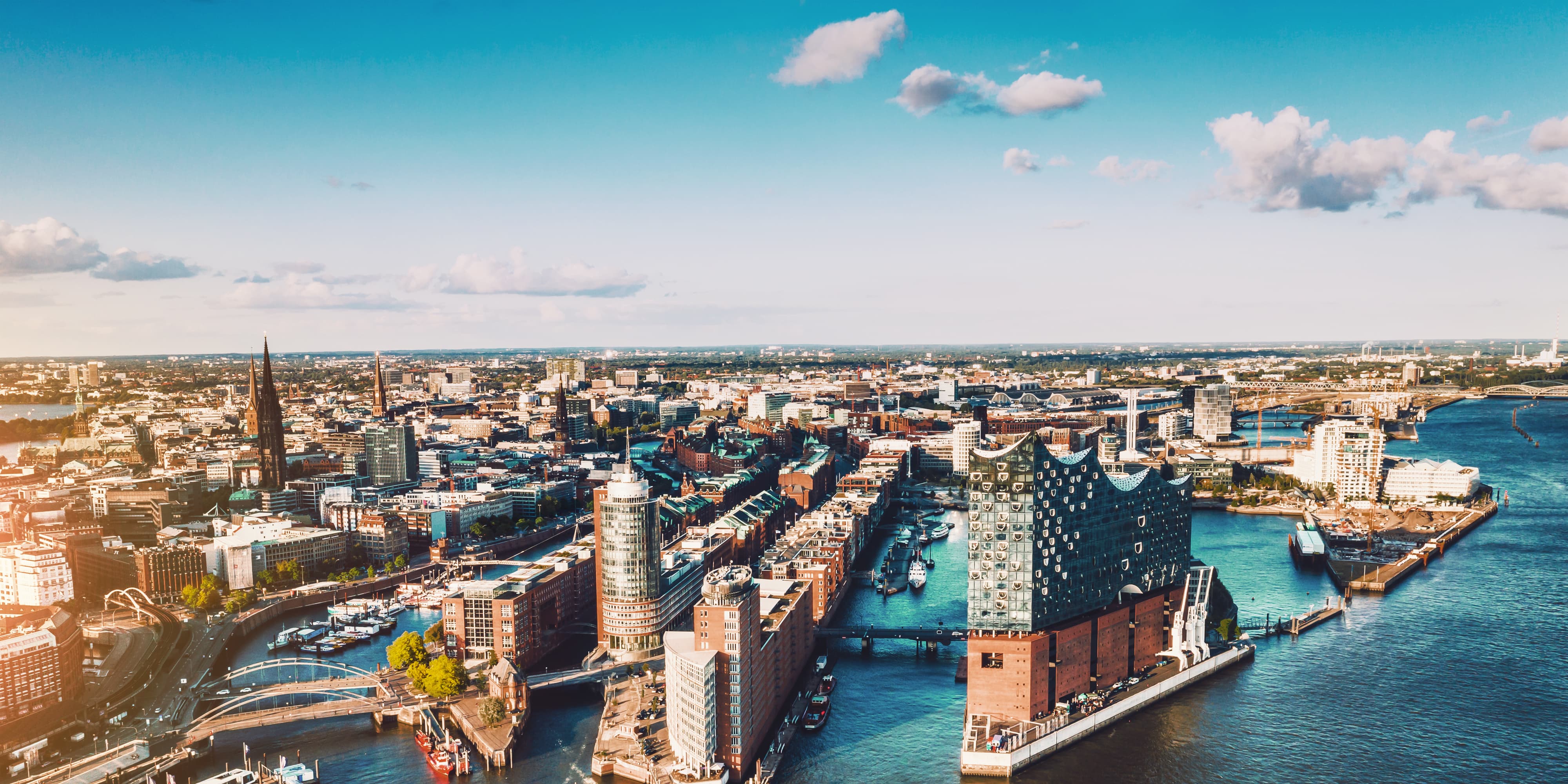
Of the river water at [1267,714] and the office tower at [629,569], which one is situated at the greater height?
the office tower at [629,569]

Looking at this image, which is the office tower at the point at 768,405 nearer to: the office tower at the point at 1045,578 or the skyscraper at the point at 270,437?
the skyscraper at the point at 270,437

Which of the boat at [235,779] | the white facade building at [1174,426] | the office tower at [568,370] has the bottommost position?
the boat at [235,779]

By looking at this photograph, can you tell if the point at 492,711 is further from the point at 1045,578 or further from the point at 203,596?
the point at 203,596

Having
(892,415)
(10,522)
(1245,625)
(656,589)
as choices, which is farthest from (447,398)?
(1245,625)

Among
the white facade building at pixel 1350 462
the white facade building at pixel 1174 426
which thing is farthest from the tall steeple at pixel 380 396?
the white facade building at pixel 1350 462

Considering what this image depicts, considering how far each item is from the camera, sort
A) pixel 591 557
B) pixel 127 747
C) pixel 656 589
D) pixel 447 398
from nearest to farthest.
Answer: pixel 127 747
pixel 656 589
pixel 591 557
pixel 447 398

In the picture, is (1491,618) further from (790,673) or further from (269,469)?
(269,469)

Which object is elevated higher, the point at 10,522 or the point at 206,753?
the point at 10,522

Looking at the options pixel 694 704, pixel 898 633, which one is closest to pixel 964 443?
pixel 898 633
